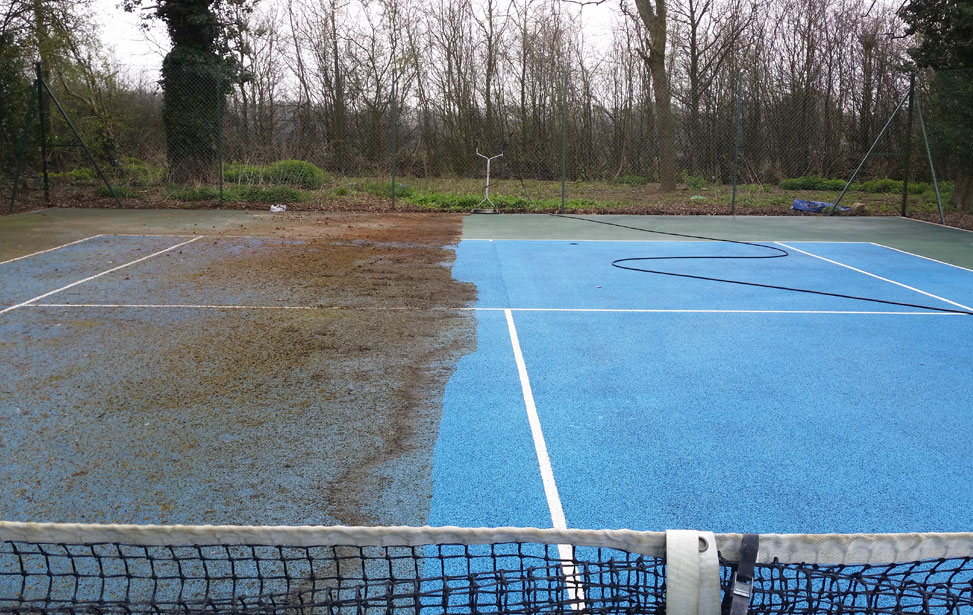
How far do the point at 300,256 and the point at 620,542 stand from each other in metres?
8.42

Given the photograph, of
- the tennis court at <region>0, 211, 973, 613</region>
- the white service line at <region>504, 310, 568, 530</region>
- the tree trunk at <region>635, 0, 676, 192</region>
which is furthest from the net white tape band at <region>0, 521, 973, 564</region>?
the tree trunk at <region>635, 0, 676, 192</region>

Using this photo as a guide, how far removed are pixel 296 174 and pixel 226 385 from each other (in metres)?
12.3

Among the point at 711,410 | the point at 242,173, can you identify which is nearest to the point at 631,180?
the point at 242,173

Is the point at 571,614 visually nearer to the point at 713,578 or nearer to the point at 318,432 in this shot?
the point at 713,578

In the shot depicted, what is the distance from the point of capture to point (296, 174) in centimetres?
1631

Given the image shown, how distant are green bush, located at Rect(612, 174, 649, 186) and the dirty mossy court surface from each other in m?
10.2

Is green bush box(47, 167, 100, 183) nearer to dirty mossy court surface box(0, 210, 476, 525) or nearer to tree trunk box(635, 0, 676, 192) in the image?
dirty mossy court surface box(0, 210, 476, 525)

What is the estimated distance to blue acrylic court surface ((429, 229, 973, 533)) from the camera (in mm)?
3223

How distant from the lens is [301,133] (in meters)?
17.9

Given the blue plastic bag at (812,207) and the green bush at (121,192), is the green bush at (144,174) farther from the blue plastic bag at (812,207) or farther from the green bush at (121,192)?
the blue plastic bag at (812,207)

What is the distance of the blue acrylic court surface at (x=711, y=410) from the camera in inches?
127

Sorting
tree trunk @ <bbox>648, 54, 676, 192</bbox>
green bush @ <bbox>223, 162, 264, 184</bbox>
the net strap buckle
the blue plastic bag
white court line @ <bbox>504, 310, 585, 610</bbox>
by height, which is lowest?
white court line @ <bbox>504, 310, 585, 610</bbox>

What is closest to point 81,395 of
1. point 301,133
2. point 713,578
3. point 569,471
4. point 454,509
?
point 454,509

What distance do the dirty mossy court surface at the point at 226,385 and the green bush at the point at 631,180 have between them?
1020 cm
